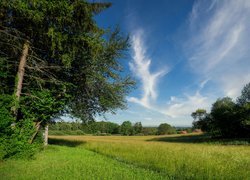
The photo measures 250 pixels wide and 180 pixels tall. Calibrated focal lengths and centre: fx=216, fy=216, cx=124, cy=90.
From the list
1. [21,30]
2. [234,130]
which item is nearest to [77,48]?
[21,30]

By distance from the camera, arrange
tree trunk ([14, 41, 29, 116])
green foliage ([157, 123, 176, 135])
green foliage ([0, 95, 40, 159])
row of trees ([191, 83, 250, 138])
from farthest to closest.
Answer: green foliage ([157, 123, 176, 135]), row of trees ([191, 83, 250, 138]), tree trunk ([14, 41, 29, 116]), green foliage ([0, 95, 40, 159])

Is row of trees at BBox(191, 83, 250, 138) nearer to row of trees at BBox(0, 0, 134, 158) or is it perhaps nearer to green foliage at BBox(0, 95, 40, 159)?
row of trees at BBox(0, 0, 134, 158)

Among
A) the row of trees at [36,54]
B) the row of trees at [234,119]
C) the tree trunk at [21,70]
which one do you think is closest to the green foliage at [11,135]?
the row of trees at [36,54]

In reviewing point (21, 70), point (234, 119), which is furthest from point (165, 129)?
point (21, 70)

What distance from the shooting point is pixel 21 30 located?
41.5 feet

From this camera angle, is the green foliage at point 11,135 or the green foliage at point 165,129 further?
the green foliage at point 165,129

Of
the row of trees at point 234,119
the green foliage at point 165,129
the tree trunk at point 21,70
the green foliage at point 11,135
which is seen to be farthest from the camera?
the green foliage at point 165,129

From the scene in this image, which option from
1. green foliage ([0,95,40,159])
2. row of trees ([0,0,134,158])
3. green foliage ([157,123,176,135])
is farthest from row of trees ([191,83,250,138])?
green foliage ([157,123,176,135])

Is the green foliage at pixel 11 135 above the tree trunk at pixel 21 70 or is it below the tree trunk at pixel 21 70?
below

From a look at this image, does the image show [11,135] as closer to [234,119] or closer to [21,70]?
[21,70]

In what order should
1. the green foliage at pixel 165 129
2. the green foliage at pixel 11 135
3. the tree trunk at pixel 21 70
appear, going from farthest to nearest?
the green foliage at pixel 165 129 → the tree trunk at pixel 21 70 → the green foliage at pixel 11 135

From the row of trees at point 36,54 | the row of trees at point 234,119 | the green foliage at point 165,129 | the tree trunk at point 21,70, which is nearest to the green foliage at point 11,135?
the row of trees at point 36,54

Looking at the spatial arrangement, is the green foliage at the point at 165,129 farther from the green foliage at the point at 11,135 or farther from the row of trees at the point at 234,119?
the green foliage at the point at 11,135

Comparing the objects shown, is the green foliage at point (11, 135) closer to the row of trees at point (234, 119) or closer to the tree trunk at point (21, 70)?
the tree trunk at point (21, 70)
